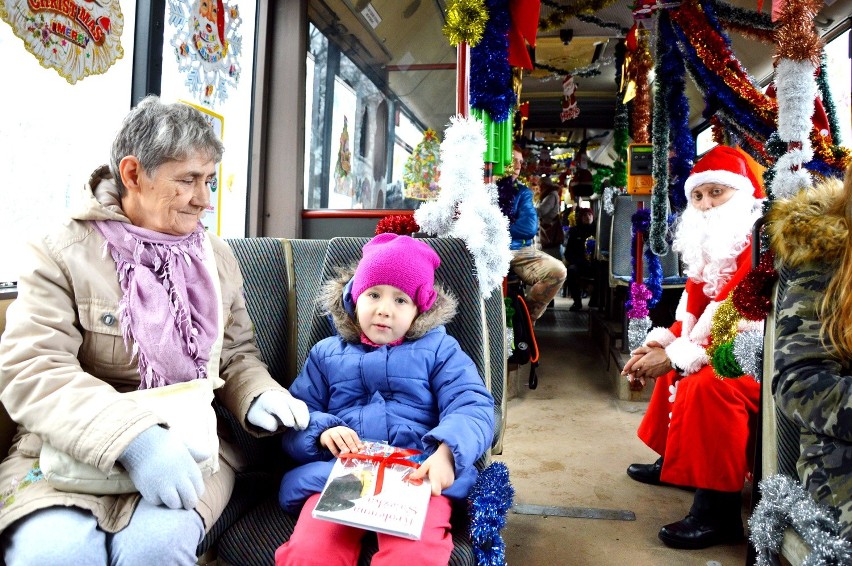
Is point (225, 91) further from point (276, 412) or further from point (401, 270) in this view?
point (276, 412)

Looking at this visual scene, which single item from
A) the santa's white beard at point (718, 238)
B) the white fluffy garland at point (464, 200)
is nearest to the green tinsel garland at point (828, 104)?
the santa's white beard at point (718, 238)

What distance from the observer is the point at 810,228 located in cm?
130

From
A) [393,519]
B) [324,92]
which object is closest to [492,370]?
[393,519]

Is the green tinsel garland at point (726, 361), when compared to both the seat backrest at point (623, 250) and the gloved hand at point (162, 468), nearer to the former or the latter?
the gloved hand at point (162, 468)

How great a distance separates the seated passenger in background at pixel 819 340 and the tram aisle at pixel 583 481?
115cm

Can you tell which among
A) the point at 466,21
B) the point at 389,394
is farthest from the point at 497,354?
the point at 466,21

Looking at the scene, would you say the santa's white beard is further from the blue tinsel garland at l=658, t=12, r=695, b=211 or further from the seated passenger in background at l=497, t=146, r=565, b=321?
the seated passenger in background at l=497, t=146, r=565, b=321

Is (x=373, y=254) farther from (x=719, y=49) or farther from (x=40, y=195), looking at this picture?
(x=719, y=49)

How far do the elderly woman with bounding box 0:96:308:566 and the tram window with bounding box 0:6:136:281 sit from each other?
34 centimetres

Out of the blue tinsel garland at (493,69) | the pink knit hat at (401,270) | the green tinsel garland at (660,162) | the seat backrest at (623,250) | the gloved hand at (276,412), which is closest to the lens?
the gloved hand at (276,412)

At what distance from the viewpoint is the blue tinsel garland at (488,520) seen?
A: 133 centimetres

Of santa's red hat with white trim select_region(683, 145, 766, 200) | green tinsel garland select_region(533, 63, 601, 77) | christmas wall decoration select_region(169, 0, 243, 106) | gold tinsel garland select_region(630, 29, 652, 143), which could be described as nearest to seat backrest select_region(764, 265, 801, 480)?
santa's red hat with white trim select_region(683, 145, 766, 200)

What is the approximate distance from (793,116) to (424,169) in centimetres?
197

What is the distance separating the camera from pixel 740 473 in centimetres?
227
